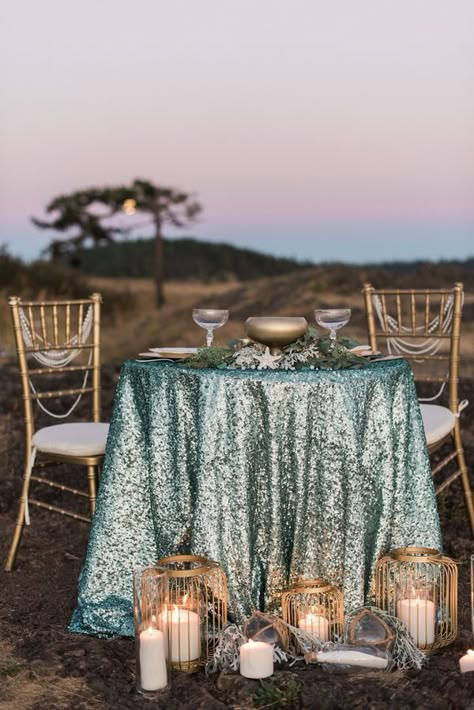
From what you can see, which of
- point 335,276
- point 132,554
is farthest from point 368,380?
point 335,276

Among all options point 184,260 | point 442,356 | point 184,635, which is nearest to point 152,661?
point 184,635

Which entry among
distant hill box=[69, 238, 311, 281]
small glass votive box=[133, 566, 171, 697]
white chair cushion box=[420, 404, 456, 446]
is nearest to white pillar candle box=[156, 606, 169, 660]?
small glass votive box=[133, 566, 171, 697]

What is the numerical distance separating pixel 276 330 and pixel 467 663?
106 centimetres

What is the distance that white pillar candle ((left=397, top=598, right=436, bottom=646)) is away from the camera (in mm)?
2611

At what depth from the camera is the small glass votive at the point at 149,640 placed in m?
2.33

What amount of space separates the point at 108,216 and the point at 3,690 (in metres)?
23.2

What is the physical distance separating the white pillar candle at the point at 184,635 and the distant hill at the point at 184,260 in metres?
27.9

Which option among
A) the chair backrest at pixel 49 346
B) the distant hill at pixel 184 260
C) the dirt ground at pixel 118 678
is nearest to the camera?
the dirt ground at pixel 118 678

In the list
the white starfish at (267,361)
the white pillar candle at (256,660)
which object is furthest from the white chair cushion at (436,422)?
the white pillar candle at (256,660)

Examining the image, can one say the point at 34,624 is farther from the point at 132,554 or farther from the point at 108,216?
the point at 108,216

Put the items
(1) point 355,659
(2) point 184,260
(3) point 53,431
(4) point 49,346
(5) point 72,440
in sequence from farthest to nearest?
1. (2) point 184,260
2. (4) point 49,346
3. (3) point 53,431
4. (5) point 72,440
5. (1) point 355,659

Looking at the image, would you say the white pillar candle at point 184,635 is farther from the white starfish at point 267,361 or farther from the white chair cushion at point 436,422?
the white chair cushion at point 436,422

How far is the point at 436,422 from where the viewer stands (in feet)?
11.3

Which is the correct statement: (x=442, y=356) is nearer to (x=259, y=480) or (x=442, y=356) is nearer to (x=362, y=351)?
(x=362, y=351)
